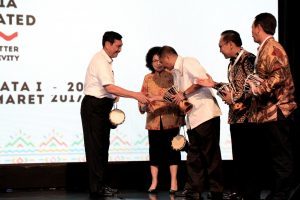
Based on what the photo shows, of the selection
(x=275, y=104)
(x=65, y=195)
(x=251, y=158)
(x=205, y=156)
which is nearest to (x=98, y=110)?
(x=65, y=195)

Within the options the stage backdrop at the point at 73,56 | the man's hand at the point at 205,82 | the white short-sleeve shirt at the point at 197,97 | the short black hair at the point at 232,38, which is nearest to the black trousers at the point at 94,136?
the stage backdrop at the point at 73,56

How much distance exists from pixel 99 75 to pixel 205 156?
119 cm

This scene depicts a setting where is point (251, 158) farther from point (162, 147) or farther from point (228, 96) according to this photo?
point (162, 147)

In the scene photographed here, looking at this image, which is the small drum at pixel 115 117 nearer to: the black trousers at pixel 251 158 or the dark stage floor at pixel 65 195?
the dark stage floor at pixel 65 195

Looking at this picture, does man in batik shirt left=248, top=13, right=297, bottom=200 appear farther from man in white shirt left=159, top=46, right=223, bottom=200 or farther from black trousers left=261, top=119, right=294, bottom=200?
man in white shirt left=159, top=46, right=223, bottom=200

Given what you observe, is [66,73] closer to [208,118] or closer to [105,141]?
[105,141]

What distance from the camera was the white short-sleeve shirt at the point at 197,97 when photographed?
5.43 m

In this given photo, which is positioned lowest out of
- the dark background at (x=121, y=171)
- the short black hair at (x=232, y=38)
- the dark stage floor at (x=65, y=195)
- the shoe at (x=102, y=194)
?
the dark stage floor at (x=65, y=195)

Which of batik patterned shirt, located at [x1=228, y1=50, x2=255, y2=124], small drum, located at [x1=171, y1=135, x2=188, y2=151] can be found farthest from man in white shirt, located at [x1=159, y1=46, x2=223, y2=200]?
batik patterned shirt, located at [x1=228, y1=50, x2=255, y2=124]

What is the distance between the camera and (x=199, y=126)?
5.43 metres

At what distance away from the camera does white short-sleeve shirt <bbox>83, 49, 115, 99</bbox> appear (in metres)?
5.77

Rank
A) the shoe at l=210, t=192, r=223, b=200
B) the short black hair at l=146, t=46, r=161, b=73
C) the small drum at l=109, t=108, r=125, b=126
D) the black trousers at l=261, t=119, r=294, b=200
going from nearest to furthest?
1. the black trousers at l=261, t=119, r=294, b=200
2. the shoe at l=210, t=192, r=223, b=200
3. the small drum at l=109, t=108, r=125, b=126
4. the short black hair at l=146, t=46, r=161, b=73

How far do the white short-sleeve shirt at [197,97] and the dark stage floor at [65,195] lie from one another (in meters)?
0.82

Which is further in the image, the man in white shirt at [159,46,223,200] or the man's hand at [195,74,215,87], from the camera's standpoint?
Result: the man in white shirt at [159,46,223,200]
